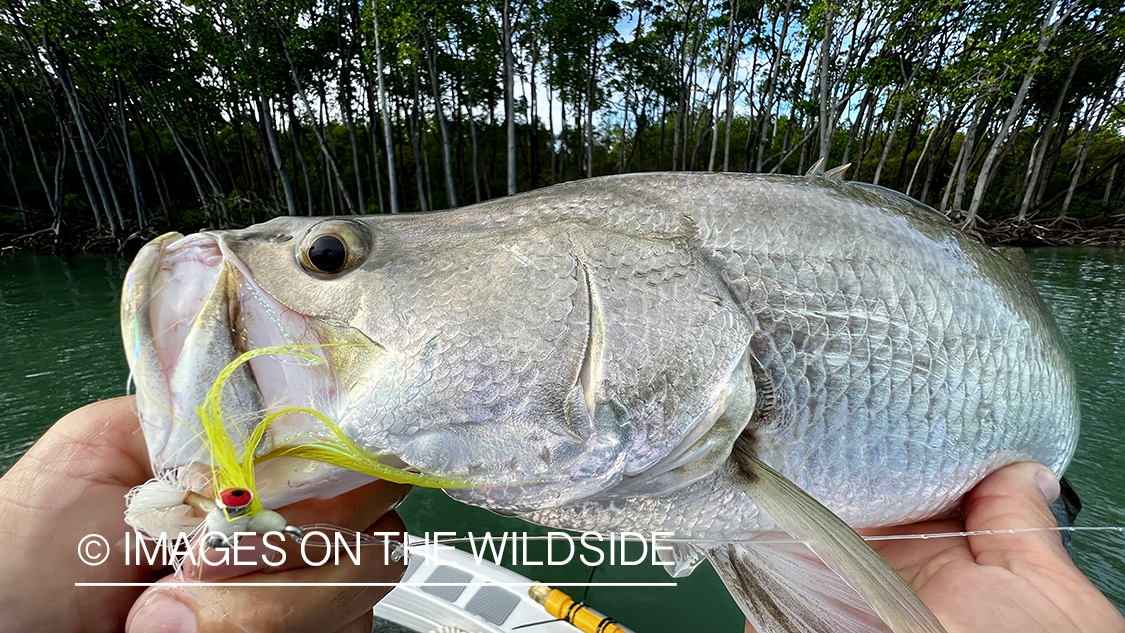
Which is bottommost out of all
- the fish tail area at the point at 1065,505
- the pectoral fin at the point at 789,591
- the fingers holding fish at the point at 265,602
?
the fish tail area at the point at 1065,505

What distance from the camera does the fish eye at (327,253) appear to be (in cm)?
75

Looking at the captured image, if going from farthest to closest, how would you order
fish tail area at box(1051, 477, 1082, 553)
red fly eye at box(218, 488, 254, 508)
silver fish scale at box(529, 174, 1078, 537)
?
1. fish tail area at box(1051, 477, 1082, 553)
2. silver fish scale at box(529, 174, 1078, 537)
3. red fly eye at box(218, 488, 254, 508)

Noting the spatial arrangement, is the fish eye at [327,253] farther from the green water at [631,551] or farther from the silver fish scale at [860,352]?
the green water at [631,551]

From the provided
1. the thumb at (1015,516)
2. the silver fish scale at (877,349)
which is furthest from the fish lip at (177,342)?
the thumb at (1015,516)

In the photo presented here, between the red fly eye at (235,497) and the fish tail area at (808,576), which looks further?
the fish tail area at (808,576)

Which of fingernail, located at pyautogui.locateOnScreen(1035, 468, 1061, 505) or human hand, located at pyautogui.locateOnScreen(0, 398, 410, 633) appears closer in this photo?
human hand, located at pyautogui.locateOnScreen(0, 398, 410, 633)

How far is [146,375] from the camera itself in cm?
62

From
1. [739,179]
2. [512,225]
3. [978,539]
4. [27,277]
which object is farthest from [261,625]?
[27,277]

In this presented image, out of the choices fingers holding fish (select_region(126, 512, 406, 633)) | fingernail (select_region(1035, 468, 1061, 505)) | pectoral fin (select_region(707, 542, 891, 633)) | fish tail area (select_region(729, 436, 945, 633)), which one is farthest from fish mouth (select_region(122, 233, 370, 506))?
fingernail (select_region(1035, 468, 1061, 505))

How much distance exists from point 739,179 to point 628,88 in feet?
84.6

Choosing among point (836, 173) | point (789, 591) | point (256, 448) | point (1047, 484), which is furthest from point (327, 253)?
point (1047, 484)

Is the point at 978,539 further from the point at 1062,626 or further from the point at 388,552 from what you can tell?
the point at 388,552

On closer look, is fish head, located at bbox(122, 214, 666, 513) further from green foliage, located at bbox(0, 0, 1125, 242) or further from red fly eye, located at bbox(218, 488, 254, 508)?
green foliage, located at bbox(0, 0, 1125, 242)

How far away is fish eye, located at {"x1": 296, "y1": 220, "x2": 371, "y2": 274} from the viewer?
29.5 inches
